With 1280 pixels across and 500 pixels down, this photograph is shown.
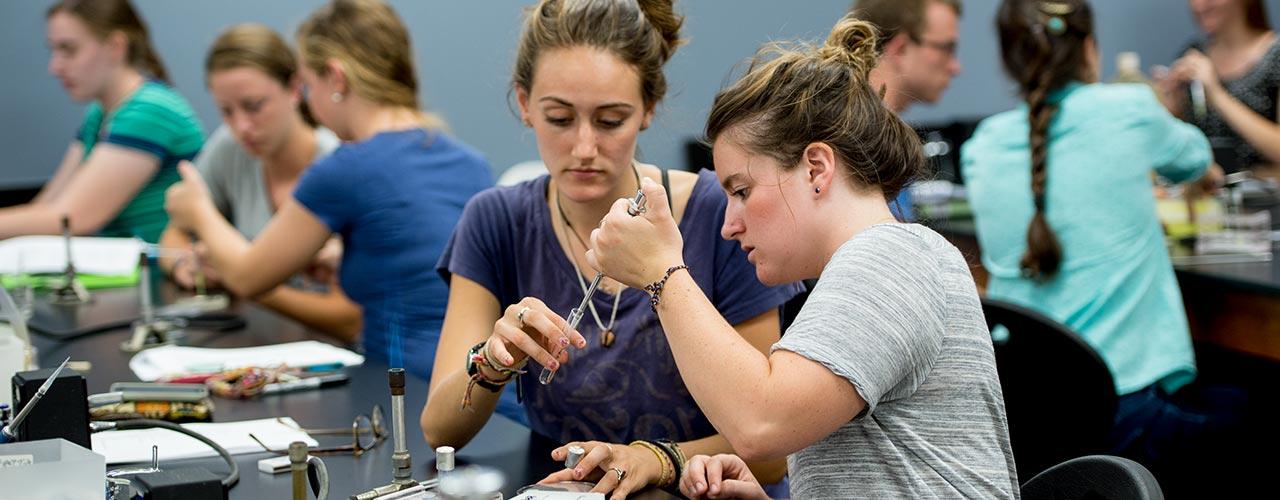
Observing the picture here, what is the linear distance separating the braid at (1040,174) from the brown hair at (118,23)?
2.54 m

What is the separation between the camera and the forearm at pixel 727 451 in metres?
1.63

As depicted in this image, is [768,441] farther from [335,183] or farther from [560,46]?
[335,183]

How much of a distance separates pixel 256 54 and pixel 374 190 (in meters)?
0.82

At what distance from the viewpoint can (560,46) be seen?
167cm

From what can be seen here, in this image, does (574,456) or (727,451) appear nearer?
(574,456)

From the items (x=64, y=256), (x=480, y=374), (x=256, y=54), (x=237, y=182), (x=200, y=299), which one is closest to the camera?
(x=480, y=374)

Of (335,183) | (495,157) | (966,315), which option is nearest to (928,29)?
(335,183)

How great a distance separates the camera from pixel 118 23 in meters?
3.74

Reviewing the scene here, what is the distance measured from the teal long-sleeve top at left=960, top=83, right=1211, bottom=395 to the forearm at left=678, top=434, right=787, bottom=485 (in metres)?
1.10

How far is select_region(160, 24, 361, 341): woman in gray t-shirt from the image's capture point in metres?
2.85

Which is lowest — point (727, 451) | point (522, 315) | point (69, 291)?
point (727, 451)

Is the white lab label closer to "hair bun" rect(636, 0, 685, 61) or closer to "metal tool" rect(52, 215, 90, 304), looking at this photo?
"hair bun" rect(636, 0, 685, 61)

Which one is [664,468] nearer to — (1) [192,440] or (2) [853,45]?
(2) [853,45]

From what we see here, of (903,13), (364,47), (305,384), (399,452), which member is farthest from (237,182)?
(399,452)
